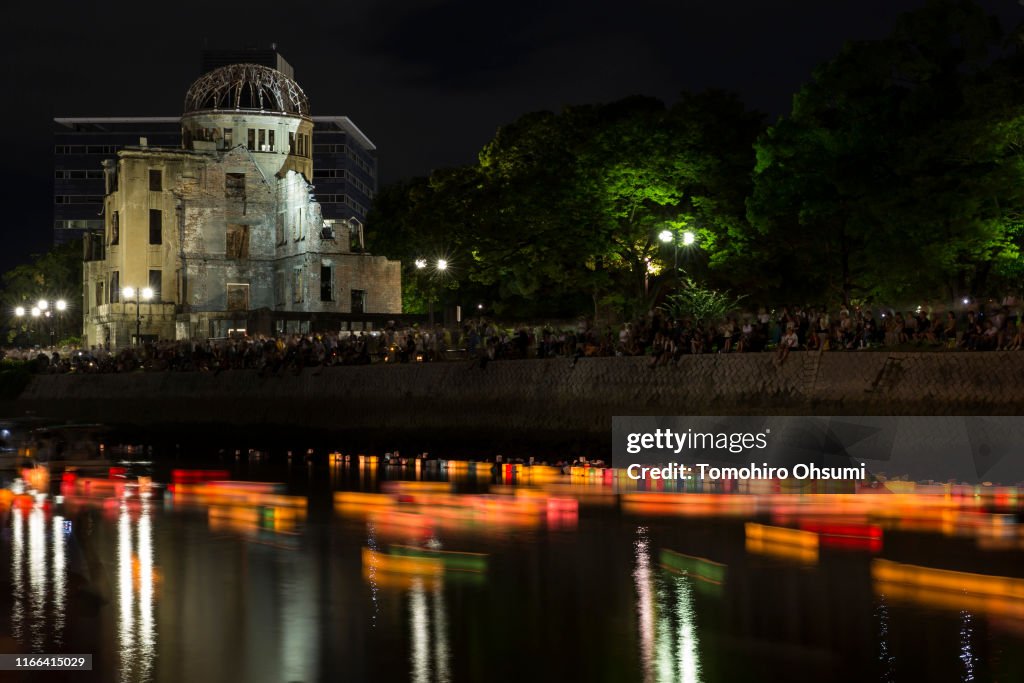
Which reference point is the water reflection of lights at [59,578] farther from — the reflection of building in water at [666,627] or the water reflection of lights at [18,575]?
the reflection of building in water at [666,627]

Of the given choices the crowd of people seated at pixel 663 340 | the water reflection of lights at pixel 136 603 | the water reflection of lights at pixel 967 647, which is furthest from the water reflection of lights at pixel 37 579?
the crowd of people seated at pixel 663 340

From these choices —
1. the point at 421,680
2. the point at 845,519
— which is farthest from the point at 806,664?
the point at 845,519

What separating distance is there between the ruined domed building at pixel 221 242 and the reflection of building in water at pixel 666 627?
261 feet

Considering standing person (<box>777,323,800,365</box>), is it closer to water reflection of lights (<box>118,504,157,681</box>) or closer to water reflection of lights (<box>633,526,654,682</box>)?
water reflection of lights (<box>633,526,654,682</box>)

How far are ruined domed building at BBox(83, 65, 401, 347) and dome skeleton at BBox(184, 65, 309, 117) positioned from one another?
17.3 inches

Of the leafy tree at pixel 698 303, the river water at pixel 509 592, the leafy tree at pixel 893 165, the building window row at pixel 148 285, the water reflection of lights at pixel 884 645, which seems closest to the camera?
the water reflection of lights at pixel 884 645

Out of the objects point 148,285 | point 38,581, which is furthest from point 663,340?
point 148,285

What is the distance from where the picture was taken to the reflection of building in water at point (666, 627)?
16.3 meters

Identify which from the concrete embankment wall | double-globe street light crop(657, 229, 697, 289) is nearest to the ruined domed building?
the concrete embankment wall

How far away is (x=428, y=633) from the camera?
60.2 feet

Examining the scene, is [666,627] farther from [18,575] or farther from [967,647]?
[18,575]

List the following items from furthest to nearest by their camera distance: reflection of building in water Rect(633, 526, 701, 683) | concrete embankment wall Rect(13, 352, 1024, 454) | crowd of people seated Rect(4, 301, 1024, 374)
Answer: crowd of people seated Rect(4, 301, 1024, 374), concrete embankment wall Rect(13, 352, 1024, 454), reflection of building in water Rect(633, 526, 701, 683)

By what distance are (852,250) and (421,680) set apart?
44.5 m

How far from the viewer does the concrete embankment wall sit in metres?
36.0
